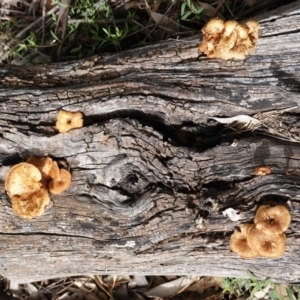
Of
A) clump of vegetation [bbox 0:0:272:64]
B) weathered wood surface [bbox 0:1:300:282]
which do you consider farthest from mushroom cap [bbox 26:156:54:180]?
clump of vegetation [bbox 0:0:272:64]

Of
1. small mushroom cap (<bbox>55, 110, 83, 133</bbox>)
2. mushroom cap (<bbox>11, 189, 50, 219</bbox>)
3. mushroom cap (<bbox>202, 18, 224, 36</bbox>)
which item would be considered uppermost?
mushroom cap (<bbox>202, 18, 224, 36</bbox>)

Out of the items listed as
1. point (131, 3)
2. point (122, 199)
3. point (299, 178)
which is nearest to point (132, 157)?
point (122, 199)

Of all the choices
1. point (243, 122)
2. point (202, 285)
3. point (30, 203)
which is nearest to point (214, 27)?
point (243, 122)

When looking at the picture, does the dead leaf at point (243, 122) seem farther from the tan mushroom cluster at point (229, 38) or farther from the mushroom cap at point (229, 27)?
the mushroom cap at point (229, 27)

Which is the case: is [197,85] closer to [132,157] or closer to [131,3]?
[132,157]

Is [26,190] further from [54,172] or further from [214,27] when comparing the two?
[214,27]

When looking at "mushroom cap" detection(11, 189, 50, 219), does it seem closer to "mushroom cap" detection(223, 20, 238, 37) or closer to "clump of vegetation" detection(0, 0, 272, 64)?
"clump of vegetation" detection(0, 0, 272, 64)
